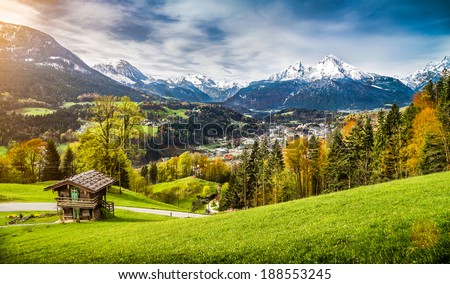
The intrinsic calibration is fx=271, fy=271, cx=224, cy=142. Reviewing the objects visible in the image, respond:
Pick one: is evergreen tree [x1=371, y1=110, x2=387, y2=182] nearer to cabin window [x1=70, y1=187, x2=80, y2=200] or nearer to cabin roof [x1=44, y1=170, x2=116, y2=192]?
cabin roof [x1=44, y1=170, x2=116, y2=192]

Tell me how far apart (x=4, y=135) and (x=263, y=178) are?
109 feet

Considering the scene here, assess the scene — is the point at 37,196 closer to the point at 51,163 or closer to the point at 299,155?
the point at 51,163

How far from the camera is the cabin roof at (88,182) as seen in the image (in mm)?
21438

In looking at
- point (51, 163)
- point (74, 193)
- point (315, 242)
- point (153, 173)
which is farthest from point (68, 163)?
point (315, 242)

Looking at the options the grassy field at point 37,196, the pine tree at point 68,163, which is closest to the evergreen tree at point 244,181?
the grassy field at point 37,196

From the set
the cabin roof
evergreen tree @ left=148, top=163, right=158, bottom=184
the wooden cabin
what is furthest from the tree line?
evergreen tree @ left=148, top=163, right=158, bottom=184

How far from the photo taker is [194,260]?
26.4ft

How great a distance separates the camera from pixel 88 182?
22344 millimetres

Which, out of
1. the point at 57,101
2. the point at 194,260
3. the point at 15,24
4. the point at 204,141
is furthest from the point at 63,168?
the point at 204,141

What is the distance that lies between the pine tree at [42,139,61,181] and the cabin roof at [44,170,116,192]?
2426cm

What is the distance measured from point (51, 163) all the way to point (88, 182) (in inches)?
1158

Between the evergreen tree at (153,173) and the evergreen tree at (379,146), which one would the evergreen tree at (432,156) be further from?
the evergreen tree at (153,173)

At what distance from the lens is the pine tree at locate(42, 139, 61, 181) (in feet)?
144
